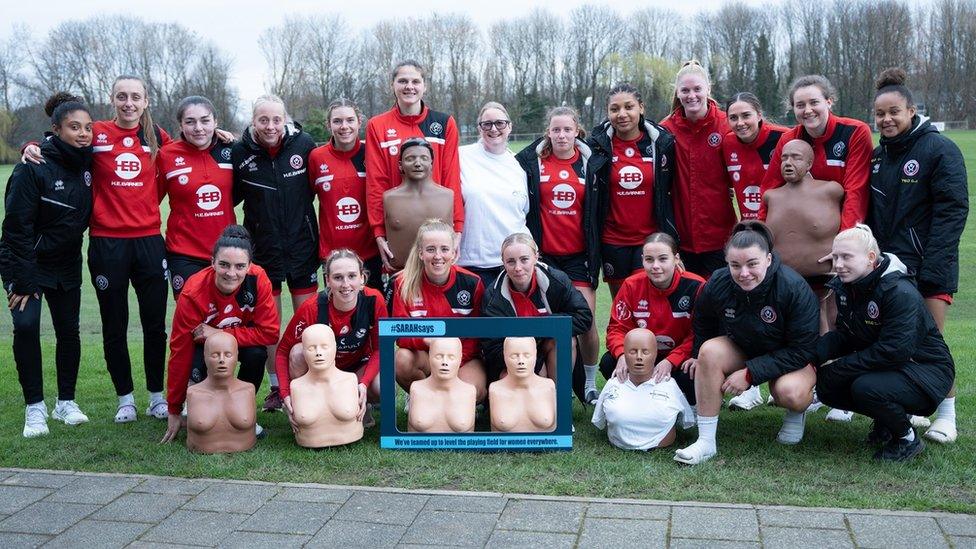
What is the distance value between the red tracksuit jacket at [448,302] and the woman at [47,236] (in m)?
2.13

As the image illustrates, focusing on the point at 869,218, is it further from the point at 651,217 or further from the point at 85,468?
the point at 85,468

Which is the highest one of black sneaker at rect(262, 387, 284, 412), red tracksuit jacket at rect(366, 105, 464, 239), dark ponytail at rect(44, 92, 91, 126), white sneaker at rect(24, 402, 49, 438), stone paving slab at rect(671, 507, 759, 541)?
dark ponytail at rect(44, 92, 91, 126)

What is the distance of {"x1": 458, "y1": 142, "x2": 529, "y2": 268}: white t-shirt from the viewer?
6359 millimetres

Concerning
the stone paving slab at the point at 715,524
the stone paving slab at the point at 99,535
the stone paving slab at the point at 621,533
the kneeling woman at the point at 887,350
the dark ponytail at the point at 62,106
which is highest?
the dark ponytail at the point at 62,106

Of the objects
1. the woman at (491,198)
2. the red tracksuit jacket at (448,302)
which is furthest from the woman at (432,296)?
the woman at (491,198)

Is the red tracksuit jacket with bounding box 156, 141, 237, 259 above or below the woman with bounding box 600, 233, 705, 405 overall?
above

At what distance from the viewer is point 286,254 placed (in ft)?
21.2

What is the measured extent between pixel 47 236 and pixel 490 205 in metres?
2.89

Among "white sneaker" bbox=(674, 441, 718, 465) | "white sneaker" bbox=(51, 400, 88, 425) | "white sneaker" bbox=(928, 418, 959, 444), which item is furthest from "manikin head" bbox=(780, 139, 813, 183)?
"white sneaker" bbox=(51, 400, 88, 425)

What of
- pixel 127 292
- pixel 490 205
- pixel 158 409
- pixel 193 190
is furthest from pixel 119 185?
pixel 490 205

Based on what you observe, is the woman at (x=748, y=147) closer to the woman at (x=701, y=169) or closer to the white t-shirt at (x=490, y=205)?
the woman at (x=701, y=169)

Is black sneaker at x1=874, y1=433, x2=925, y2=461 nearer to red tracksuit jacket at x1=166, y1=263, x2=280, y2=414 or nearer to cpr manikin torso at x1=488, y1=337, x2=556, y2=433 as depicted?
cpr manikin torso at x1=488, y1=337, x2=556, y2=433

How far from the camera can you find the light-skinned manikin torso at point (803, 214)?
18.7ft

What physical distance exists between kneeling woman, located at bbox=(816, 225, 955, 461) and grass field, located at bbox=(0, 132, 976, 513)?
264 millimetres
